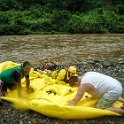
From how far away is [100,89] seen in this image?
5.38 meters

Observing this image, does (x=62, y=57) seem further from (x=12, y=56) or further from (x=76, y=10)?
(x=76, y=10)

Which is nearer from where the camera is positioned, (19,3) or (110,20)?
(110,20)

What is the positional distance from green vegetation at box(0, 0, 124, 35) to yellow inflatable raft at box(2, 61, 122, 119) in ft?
66.8

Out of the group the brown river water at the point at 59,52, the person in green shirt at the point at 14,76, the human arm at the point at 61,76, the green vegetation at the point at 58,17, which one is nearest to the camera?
the person in green shirt at the point at 14,76

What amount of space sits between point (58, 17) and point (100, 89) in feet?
81.2

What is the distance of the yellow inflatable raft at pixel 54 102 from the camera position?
5230mm

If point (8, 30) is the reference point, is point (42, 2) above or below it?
above

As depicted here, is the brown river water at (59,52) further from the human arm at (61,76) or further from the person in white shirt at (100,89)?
the person in white shirt at (100,89)

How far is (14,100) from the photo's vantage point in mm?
5996

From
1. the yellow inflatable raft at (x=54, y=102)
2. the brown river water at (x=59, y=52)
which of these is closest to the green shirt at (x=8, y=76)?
the yellow inflatable raft at (x=54, y=102)

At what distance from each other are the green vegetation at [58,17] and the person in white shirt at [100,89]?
21588mm

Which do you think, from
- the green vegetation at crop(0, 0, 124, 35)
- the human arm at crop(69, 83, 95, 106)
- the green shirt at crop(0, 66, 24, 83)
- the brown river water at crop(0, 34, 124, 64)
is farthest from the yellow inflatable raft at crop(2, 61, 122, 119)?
the green vegetation at crop(0, 0, 124, 35)

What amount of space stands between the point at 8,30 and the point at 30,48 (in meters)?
9.80

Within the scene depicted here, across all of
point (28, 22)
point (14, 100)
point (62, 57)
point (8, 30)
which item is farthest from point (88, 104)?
point (28, 22)
